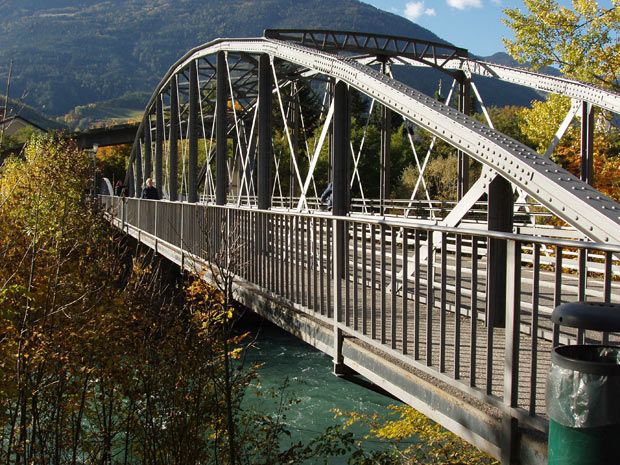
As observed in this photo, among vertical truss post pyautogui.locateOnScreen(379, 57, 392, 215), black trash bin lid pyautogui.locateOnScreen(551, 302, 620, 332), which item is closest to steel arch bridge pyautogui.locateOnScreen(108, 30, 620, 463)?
vertical truss post pyautogui.locateOnScreen(379, 57, 392, 215)

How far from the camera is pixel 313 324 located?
6793 millimetres

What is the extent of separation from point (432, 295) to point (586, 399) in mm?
2078

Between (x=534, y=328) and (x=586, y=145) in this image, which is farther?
(x=586, y=145)

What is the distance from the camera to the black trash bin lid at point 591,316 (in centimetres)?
235

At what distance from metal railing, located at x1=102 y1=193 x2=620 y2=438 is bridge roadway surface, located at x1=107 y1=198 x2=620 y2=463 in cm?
1

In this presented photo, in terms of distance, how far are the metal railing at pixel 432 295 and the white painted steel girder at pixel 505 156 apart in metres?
0.27

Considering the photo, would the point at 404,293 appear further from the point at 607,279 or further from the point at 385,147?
the point at 385,147

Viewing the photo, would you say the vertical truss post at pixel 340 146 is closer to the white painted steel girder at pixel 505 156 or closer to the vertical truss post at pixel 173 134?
the white painted steel girder at pixel 505 156

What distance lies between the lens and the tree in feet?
55.9

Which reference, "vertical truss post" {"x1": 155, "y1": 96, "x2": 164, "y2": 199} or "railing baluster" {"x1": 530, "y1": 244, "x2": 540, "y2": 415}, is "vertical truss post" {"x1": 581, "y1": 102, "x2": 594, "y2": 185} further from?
"vertical truss post" {"x1": 155, "y1": 96, "x2": 164, "y2": 199}

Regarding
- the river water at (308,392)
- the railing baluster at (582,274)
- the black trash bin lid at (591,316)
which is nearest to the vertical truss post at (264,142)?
the river water at (308,392)

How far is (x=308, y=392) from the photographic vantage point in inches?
680

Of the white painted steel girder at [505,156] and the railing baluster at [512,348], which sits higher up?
the white painted steel girder at [505,156]

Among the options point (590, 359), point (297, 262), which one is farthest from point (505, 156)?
point (297, 262)
